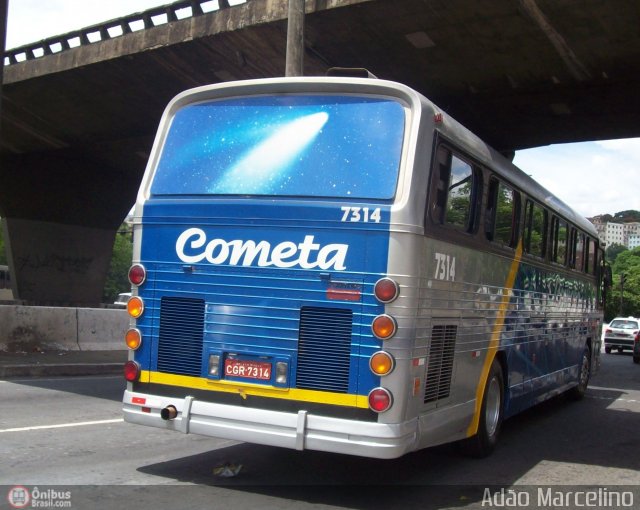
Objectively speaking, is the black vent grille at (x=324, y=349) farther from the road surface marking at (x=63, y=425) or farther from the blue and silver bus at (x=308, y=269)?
the road surface marking at (x=63, y=425)

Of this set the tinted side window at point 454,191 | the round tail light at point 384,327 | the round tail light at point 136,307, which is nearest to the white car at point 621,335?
the tinted side window at point 454,191

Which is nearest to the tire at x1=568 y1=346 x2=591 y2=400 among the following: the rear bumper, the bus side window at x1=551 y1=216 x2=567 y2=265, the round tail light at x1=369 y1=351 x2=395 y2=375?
the bus side window at x1=551 y1=216 x2=567 y2=265

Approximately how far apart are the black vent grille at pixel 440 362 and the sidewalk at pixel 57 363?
8.69 metres

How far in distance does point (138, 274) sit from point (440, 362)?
2.77m

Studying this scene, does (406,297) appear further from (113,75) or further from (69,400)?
(113,75)

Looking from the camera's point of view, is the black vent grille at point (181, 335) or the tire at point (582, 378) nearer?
the black vent grille at point (181, 335)

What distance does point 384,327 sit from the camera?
5566 millimetres

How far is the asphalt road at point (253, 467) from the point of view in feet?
19.0

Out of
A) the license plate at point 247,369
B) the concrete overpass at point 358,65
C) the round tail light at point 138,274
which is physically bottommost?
the license plate at point 247,369

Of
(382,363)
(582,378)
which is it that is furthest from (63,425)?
(582,378)

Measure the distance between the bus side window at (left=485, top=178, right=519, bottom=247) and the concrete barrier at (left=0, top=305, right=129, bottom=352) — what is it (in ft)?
34.1

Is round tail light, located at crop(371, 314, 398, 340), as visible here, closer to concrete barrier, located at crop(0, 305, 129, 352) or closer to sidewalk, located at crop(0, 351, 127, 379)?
sidewalk, located at crop(0, 351, 127, 379)

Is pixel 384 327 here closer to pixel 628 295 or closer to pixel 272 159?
pixel 272 159

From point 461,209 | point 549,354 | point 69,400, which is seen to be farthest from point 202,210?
point 549,354
